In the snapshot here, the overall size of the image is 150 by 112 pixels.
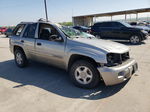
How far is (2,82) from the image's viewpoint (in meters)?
4.22

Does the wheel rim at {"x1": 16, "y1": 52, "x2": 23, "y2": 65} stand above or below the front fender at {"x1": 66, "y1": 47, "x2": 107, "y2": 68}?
below

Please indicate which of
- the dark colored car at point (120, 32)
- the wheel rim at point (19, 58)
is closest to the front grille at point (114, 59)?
the wheel rim at point (19, 58)

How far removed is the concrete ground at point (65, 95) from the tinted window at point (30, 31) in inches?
56.4

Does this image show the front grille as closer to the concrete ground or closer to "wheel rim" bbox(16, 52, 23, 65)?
the concrete ground

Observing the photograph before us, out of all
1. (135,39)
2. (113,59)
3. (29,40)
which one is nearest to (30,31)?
(29,40)

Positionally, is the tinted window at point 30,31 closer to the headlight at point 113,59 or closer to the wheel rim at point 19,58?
the wheel rim at point 19,58

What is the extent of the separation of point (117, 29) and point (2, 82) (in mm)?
9191

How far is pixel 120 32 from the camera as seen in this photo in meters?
10.9

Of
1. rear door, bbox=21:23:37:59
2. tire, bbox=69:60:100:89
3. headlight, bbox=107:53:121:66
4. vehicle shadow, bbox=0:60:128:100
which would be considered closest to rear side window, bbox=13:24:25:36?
rear door, bbox=21:23:37:59

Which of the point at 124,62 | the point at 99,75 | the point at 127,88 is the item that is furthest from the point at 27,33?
the point at 127,88

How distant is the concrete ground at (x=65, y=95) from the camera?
9.30ft

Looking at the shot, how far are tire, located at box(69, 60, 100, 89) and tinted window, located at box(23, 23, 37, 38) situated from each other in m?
2.08

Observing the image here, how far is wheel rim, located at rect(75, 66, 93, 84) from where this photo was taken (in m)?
3.55

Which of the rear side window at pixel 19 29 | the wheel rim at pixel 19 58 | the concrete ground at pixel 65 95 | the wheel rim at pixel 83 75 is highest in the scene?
the rear side window at pixel 19 29
